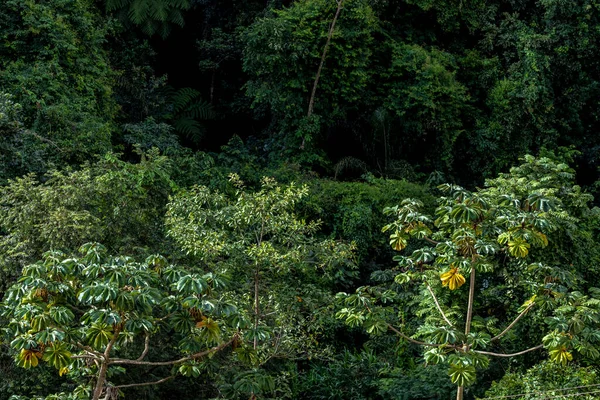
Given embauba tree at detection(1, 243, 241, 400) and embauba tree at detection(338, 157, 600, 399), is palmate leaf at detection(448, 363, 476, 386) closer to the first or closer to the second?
embauba tree at detection(338, 157, 600, 399)

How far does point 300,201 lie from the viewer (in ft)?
52.0

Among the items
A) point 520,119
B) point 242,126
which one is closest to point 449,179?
point 520,119

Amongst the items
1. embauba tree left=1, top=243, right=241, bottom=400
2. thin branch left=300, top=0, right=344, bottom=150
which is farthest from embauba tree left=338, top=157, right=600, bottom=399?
thin branch left=300, top=0, right=344, bottom=150

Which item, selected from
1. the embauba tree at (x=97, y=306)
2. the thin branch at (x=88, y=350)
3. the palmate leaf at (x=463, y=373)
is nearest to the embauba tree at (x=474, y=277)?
the palmate leaf at (x=463, y=373)

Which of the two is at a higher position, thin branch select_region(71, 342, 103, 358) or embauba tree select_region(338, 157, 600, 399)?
embauba tree select_region(338, 157, 600, 399)

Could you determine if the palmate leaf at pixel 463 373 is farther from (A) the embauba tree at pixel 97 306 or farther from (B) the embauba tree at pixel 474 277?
(A) the embauba tree at pixel 97 306

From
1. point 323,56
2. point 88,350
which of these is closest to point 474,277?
point 88,350

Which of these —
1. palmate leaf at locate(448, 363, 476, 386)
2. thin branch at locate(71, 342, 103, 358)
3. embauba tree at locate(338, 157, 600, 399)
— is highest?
embauba tree at locate(338, 157, 600, 399)

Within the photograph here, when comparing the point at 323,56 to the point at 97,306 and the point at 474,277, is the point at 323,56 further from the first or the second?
the point at 97,306

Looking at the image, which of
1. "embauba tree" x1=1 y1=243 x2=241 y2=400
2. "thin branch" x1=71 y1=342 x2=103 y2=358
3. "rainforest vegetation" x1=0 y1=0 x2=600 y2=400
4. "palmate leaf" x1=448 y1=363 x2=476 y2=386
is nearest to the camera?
"embauba tree" x1=1 y1=243 x2=241 y2=400

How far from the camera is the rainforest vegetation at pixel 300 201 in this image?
8000 mm

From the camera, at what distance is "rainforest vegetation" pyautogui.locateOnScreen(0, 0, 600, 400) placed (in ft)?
26.2

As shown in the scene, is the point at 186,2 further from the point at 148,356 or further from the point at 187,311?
the point at 187,311

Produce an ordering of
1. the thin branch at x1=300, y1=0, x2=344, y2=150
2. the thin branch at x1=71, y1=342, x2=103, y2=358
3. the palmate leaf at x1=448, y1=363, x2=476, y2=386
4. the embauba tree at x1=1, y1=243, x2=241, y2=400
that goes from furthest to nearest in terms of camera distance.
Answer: the thin branch at x1=300, y1=0, x2=344, y2=150, the palmate leaf at x1=448, y1=363, x2=476, y2=386, the thin branch at x1=71, y1=342, x2=103, y2=358, the embauba tree at x1=1, y1=243, x2=241, y2=400
